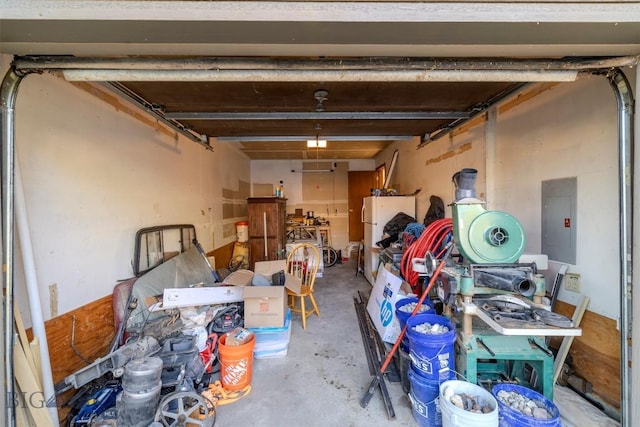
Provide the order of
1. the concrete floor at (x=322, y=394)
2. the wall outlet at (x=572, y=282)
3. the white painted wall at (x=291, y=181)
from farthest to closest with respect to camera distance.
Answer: the white painted wall at (x=291, y=181)
the wall outlet at (x=572, y=282)
the concrete floor at (x=322, y=394)

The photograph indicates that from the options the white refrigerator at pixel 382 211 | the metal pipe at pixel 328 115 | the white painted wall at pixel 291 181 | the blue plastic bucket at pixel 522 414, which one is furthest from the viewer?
the white painted wall at pixel 291 181

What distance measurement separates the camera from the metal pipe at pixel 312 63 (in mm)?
1337

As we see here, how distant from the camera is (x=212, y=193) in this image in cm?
463

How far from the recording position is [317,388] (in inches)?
80.8

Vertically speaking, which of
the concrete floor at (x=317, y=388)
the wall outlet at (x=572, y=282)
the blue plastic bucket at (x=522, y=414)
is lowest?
the concrete floor at (x=317, y=388)

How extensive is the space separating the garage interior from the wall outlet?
35mm

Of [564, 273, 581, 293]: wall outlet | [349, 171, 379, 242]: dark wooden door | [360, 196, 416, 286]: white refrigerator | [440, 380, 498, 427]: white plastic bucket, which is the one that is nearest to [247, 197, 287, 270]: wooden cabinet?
[360, 196, 416, 286]: white refrigerator

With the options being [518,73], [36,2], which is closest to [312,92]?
[518,73]

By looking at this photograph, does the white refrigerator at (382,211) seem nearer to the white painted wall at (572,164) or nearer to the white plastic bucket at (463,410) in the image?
the white painted wall at (572,164)

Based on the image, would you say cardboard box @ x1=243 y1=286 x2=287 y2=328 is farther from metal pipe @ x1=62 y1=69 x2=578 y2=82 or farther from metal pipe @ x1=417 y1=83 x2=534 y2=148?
metal pipe @ x1=417 y1=83 x2=534 y2=148

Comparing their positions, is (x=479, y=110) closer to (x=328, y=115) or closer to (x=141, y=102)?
(x=328, y=115)

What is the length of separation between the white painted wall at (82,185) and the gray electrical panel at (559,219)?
366cm

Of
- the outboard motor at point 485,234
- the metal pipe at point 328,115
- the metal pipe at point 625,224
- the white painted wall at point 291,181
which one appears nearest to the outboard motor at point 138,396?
the outboard motor at point 485,234

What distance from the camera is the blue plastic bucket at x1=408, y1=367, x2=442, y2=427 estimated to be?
1611 mm
